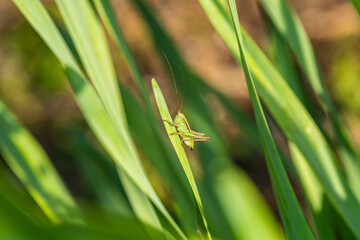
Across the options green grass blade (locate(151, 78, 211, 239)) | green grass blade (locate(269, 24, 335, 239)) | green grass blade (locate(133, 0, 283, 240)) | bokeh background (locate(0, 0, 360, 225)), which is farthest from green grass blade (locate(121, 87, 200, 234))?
bokeh background (locate(0, 0, 360, 225))

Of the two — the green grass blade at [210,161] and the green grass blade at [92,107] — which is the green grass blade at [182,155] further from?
the green grass blade at [210,161]

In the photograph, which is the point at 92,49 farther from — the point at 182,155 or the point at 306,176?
the point at 306,176

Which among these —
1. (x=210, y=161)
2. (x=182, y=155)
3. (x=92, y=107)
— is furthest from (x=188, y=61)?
(x=182, y=155)

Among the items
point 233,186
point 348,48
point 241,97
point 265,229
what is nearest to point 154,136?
point 233,186

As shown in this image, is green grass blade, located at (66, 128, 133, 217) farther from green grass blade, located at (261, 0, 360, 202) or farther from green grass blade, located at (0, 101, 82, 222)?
green grass blade, located at (261, 0, 360, 202)

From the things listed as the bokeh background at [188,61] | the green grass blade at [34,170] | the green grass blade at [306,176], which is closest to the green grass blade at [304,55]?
the green grass blade at [306,176]

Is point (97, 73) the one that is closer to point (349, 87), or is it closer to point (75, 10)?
point (75, 10)
